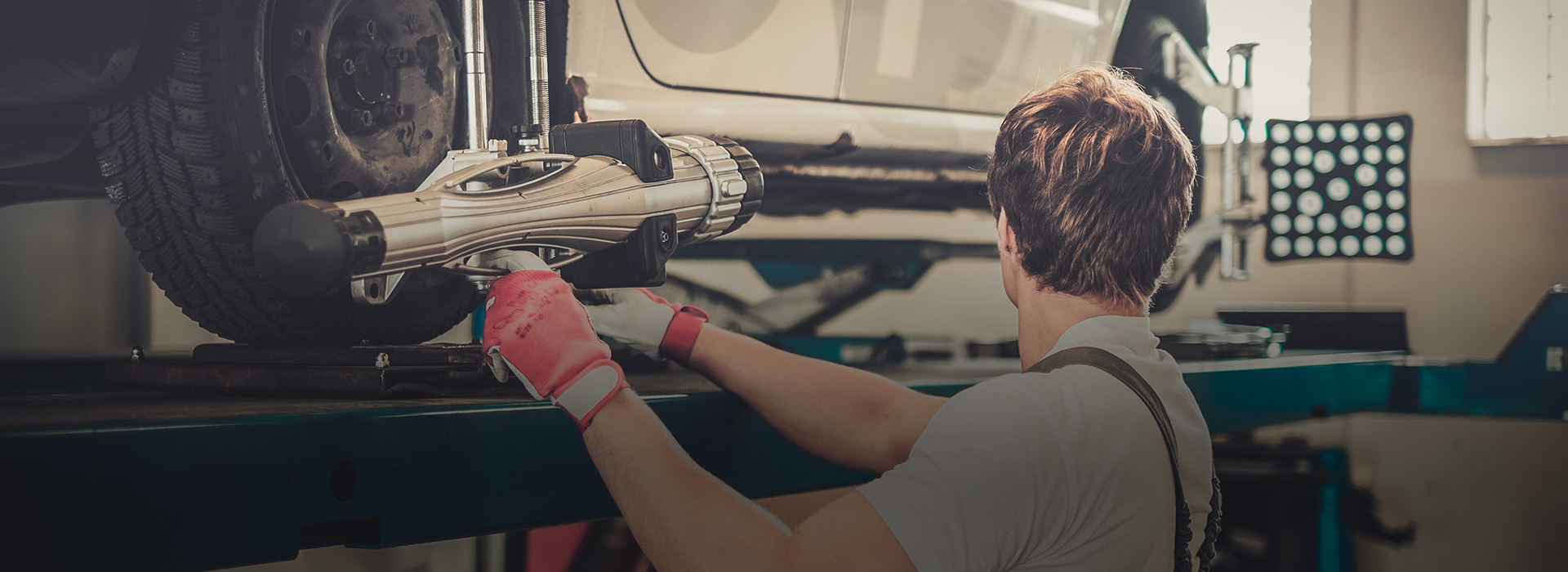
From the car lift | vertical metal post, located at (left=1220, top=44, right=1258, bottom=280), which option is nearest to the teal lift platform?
the car lift

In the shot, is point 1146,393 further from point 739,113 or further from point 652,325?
point 739,113

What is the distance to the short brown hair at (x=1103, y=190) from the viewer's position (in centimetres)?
84

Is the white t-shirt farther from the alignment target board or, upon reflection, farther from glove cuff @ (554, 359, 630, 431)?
the alignment target board

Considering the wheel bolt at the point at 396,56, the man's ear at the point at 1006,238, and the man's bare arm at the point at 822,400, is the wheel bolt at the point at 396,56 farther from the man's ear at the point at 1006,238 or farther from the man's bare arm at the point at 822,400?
the man's ear at the point at 1006,238

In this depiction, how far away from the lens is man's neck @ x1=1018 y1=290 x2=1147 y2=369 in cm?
86

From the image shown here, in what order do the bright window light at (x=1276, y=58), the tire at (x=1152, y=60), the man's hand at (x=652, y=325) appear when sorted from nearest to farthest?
1. the man's hand at (x=652, y=325)
2. the tire at (x=1152, y=60)
3. the bright window light at (x=1276, y=58)

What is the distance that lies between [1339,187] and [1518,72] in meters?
1.26

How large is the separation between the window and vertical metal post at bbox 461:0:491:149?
2.79 m

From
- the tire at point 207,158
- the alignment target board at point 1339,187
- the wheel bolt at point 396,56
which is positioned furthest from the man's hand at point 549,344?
the alignment target board at point 1339,187

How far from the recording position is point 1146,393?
0.74 meters

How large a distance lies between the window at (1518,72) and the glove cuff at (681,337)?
2639 millimetres

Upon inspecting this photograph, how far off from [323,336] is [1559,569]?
3.13 meters

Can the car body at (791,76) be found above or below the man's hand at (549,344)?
above

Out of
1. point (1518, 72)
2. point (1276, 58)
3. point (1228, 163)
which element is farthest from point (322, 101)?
point (1518, 72)
